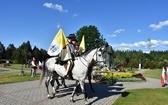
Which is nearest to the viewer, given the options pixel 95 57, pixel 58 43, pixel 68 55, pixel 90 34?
pixel 95 57

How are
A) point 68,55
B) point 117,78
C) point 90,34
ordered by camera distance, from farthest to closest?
point 90,34 < point 117,78 < point 68,55

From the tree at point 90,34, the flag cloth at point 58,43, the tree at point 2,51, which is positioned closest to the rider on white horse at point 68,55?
the flag cloth at point 58,43

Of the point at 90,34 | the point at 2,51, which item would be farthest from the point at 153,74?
the point at 2,51

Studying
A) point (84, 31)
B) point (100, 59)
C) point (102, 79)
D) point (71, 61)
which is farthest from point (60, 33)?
point (84, 31)

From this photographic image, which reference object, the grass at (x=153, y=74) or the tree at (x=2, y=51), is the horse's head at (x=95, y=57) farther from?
the tree at (x=2, y=51)

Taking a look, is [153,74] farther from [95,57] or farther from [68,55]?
[68,55]

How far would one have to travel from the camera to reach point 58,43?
10250mm

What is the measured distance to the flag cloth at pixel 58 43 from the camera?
10191mm

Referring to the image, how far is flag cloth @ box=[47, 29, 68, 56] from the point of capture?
401 inches

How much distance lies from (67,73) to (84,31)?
41106mm

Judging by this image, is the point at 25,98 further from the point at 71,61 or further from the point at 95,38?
the point at 95,38

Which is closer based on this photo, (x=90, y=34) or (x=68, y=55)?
(x=68, y=55)

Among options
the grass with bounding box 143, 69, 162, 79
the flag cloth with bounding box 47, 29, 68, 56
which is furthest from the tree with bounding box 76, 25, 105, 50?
the flag cloth with bounding box 47, 29, 68, 56

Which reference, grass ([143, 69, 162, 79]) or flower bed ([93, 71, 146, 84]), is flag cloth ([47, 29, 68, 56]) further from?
grass ([143, 69, 162, 79])
